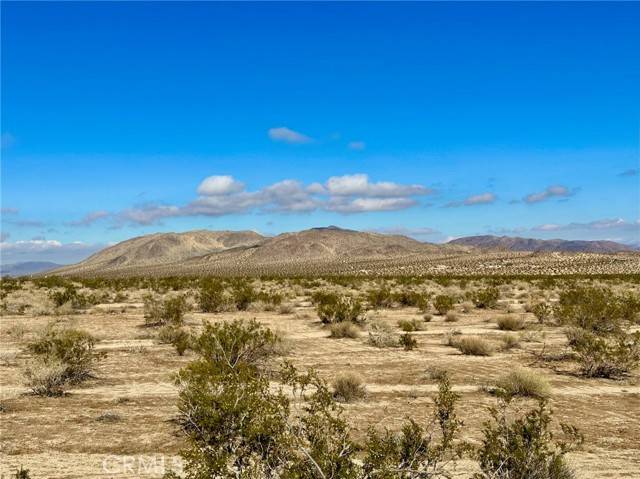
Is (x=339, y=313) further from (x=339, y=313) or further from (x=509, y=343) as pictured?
(x=509, y=343)

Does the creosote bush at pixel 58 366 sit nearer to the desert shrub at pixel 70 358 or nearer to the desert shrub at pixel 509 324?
the desert shrub at pixel 70 358

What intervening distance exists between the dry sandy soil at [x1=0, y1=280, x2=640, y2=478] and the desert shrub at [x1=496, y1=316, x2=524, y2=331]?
1297 mm

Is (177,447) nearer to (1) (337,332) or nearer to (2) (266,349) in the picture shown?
(2) (266,349)

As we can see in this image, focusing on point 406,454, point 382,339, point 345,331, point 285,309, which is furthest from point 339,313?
point 406,454

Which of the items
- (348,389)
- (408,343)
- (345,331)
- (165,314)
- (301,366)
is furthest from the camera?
(165,314)

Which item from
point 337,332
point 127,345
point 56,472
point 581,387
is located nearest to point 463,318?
point 337,332

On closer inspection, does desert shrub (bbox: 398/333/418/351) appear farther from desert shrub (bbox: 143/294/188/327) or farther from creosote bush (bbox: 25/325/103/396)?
desert shrub (bbox: 143/294/188/327)

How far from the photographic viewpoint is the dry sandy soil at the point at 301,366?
8.05 meters

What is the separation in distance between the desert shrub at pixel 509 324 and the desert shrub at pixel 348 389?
38.4 ft

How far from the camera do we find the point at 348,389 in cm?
1107

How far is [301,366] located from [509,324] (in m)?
10.2

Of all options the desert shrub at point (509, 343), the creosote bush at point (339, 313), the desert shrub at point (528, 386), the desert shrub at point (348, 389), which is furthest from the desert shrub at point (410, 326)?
the desert shrub at point (348, 389)

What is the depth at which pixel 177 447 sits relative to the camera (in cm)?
850

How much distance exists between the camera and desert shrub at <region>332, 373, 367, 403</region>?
11.0m
